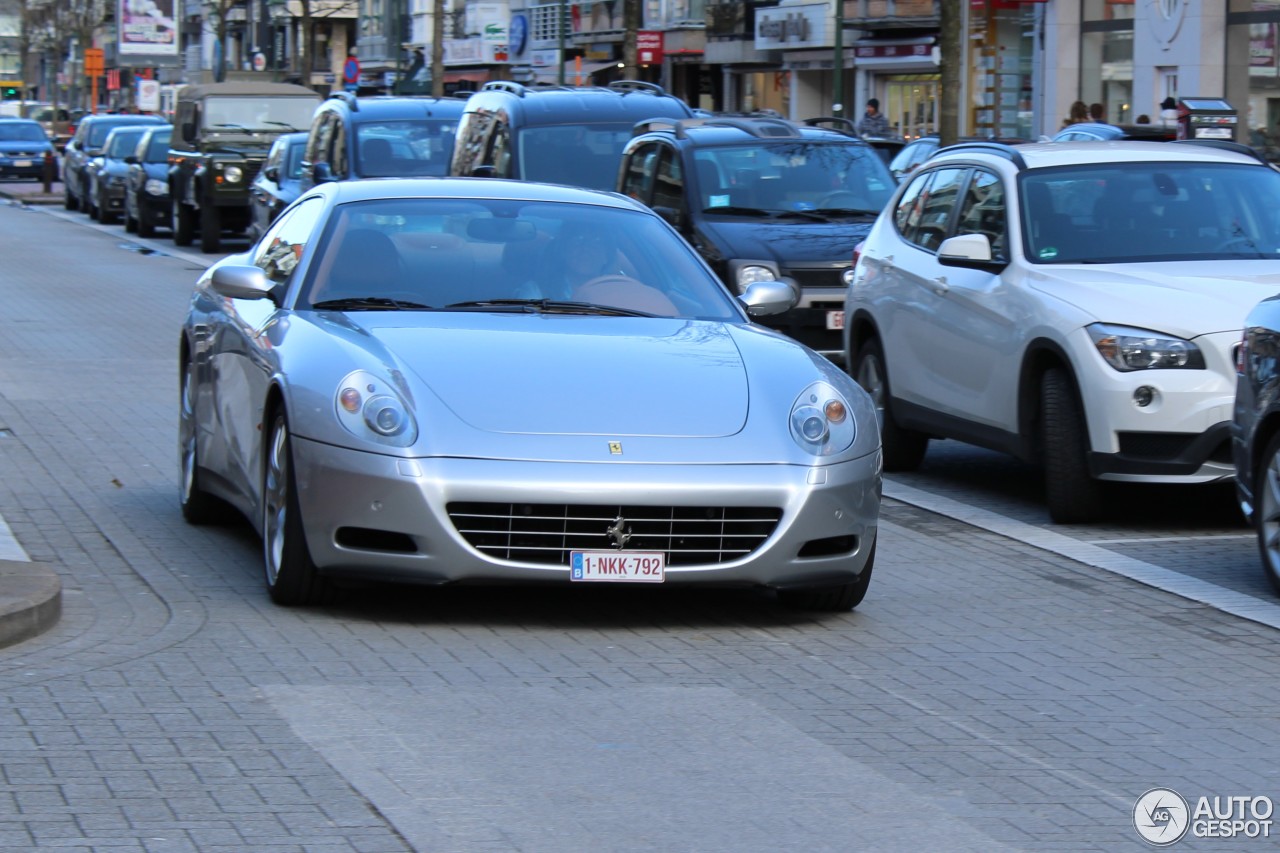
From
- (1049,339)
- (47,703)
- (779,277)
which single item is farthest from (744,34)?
(47,703)

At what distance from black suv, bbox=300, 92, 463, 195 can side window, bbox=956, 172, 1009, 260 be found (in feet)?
33.6

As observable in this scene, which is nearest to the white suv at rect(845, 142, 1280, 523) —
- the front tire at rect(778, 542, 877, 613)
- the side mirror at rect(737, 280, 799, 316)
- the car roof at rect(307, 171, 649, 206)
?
the side mirror at rect(737, 280, 799, 316)

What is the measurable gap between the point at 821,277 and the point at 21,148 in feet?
161

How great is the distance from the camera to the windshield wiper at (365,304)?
8312 mm

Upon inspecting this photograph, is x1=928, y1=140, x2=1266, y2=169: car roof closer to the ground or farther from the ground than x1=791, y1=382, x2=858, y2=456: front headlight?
farther from the ground

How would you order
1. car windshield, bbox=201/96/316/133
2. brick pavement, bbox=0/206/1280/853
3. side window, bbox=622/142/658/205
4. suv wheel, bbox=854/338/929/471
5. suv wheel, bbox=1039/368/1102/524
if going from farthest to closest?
car windshield, bbox=201/96/316/133 < side window, bbox=622/142/658/205 < suv wheel, bbox=854/338/929/471 < suv wheel, bbox=1039/368/1102/524 < brick pavement, bbox=0/206/1280/853

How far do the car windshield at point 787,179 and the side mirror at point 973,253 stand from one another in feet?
17.7

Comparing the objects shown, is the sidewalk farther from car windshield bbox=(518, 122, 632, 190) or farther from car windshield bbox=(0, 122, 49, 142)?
car windshield bbox=(518, 122, 632, 190)

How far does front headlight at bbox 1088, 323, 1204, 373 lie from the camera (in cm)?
978

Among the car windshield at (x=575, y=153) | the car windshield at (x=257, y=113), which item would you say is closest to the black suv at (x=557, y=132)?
the car windshield at (x=575, y=153)

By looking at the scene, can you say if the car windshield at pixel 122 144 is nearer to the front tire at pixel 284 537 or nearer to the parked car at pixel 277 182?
the parked car at pixel 277 182

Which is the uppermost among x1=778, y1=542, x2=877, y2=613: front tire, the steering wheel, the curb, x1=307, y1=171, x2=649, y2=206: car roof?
x1=307, y1=171, x2=649, y2=206: car roof

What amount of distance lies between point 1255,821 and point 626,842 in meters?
1.51

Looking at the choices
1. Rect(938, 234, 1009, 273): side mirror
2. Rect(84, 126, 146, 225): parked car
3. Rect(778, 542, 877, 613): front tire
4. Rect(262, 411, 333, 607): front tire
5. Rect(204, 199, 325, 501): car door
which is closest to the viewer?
Rect(262, 411, 333, 607): front tire
